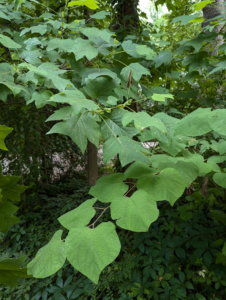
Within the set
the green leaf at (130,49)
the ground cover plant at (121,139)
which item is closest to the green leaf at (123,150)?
the ground cover plant at (121,139)

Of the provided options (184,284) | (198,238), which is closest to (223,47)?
(198,238)

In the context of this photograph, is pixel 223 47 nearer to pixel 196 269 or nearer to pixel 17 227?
pixel 196 269

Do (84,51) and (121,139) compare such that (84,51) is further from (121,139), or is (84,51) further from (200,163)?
(200,163)

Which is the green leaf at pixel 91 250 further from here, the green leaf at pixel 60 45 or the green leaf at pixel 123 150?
the green leaf at pixel 60 45

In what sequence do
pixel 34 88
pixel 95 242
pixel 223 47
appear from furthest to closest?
pixel 223 47 → pixel 34 88 → pixel 95 242

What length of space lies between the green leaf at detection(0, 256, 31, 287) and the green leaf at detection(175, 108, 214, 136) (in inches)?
23.0

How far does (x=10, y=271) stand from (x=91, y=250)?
182 millimetres

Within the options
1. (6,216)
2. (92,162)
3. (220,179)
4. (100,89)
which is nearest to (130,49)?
(100,89)

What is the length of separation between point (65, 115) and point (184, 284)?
6.41 ft

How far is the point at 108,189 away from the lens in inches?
29.1

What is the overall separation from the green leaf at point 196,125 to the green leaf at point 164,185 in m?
0.14

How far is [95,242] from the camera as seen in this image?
546 millimetres

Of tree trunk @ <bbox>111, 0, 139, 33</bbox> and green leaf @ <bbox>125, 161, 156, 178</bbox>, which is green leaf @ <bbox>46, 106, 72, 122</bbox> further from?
tree trunk @ <bbox>111, 0, 139, 33</bbox>

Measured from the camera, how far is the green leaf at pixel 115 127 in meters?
0.82
